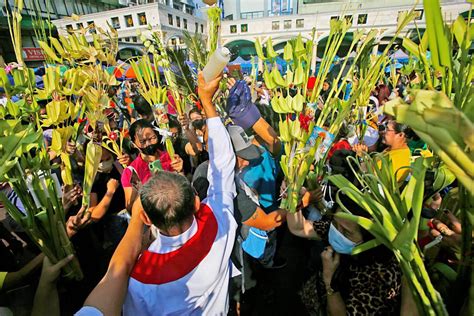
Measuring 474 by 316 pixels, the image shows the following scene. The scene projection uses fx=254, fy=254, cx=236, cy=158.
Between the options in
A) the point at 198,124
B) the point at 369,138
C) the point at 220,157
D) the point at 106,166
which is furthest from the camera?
the point at 198,124

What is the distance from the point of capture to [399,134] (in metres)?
1.91

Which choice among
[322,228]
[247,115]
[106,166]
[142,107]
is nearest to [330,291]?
[322,228]

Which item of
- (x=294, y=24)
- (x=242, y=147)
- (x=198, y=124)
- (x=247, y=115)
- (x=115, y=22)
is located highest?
(x=115, y=22)

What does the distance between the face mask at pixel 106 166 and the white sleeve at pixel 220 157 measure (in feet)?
3.78

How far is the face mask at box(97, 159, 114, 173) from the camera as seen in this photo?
1.97 metres

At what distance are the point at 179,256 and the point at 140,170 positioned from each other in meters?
1.12

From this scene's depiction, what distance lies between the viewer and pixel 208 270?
3.44ft

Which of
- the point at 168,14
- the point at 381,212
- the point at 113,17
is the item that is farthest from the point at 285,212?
the point at 113,17

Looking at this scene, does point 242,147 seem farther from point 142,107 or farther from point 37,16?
point 142,107

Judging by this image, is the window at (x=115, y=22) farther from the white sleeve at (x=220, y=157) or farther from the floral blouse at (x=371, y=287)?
the floral blouse at (x=371, y=287)

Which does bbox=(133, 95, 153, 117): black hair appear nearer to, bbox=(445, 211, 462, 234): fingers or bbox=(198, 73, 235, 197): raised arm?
bbox=(198, 73, 235, 197): raised arm

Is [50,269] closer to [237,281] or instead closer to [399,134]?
[237,281]

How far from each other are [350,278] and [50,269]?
128cm

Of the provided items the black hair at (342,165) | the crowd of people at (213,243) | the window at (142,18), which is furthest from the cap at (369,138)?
the window at (142,18)
